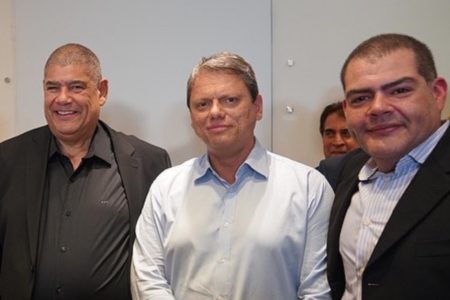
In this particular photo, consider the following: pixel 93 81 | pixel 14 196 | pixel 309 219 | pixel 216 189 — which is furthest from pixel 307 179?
pixel 14 196

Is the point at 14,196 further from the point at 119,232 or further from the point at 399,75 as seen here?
the point at 399,75

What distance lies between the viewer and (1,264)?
1895mm

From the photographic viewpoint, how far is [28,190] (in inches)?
75.4

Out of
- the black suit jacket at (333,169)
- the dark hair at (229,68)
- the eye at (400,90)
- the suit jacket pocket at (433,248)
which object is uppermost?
the dark hair at (229,68)

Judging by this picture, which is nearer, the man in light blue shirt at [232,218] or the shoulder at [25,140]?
the man in light blue shirt at [232,218]

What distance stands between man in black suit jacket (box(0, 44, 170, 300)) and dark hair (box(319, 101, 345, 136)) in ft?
3.10

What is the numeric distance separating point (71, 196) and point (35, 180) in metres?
0.16

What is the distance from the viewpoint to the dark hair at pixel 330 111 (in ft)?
7.97

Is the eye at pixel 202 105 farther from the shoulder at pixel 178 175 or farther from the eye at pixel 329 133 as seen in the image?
the eye at pixel 329 133

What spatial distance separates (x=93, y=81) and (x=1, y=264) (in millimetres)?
861

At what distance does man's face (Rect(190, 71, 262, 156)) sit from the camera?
5.29 feet

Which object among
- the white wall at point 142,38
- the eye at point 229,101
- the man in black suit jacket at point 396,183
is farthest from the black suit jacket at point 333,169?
the white wall at point 142,38

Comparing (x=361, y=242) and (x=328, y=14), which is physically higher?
(x=328, y=14)

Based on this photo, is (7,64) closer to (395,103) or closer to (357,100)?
(357,100)
